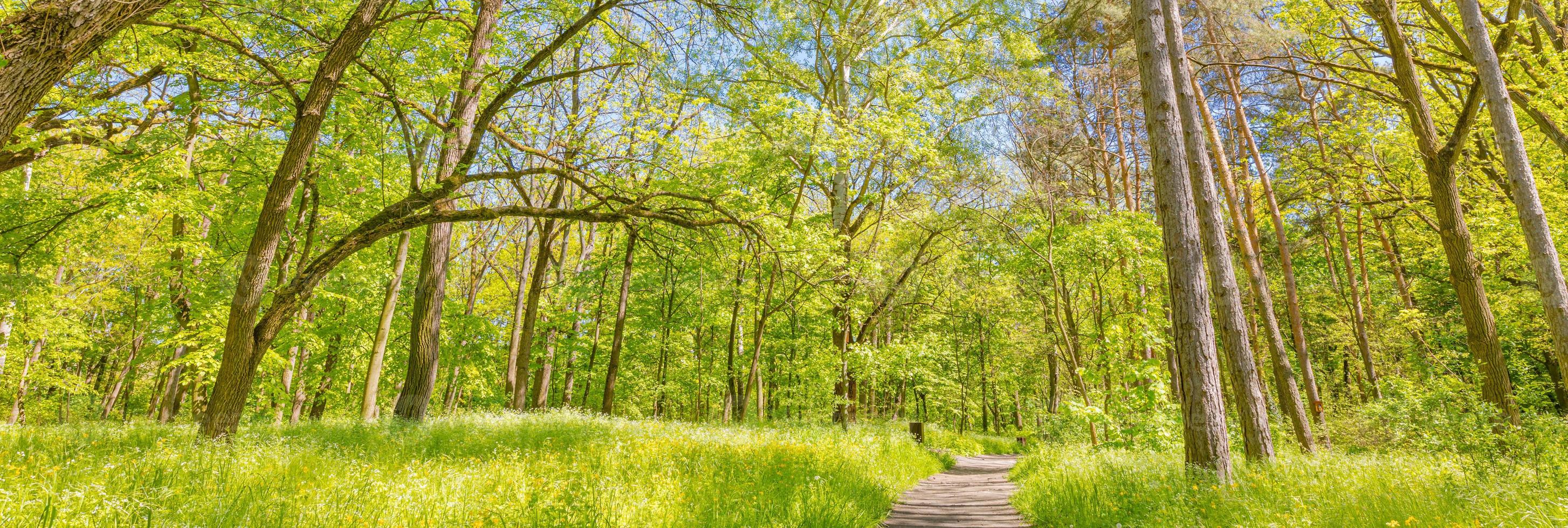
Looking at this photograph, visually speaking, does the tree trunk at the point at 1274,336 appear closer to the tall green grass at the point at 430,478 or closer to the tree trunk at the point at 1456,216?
the tree trunk at the point at 1456,216

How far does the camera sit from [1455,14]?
11320mm

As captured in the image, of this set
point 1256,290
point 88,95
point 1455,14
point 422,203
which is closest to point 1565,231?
point 1455,14

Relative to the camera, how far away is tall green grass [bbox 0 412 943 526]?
3.79m

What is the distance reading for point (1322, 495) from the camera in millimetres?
4715

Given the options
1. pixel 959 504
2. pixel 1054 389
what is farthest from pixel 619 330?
pixel 1054 389

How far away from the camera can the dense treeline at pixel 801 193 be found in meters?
6.48

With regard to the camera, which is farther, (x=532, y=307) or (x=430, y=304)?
(x=532, y=307)

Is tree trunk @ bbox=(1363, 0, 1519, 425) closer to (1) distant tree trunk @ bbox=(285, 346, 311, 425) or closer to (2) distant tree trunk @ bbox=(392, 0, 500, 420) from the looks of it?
(2) distant tree trunk @ bbox=(392, 0, 500, 420)

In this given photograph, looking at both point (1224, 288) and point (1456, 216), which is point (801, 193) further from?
point (1456, 216)

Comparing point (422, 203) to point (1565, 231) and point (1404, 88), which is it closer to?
point (1404, 88)

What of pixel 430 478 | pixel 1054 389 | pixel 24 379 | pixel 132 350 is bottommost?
pixel 430 478

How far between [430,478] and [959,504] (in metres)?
6.69

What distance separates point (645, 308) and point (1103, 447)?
14.8m

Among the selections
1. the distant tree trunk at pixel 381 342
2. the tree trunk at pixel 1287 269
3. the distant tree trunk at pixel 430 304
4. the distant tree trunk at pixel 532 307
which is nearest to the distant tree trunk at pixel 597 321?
the distant tree trunk at pixel 532 307
